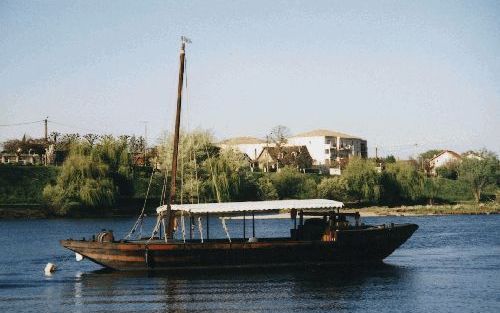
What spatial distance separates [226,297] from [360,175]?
85.5 metres

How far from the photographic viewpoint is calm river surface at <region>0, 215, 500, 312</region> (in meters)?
33.5

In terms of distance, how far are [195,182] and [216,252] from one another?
2214 inches

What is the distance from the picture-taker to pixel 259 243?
42.6 metres

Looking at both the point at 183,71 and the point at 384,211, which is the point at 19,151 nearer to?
the point at 384,211

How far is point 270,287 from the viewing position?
1496 inches

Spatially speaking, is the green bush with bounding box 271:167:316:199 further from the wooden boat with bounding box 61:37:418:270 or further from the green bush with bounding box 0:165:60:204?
the wooden boat with bounding box 61:37:418:270

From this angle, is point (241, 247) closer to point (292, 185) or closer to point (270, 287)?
→ point (270, 287)

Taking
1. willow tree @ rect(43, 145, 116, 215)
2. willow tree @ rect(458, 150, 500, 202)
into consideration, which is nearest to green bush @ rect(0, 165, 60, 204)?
willow tree @ rect(43, 145, 116, 215)

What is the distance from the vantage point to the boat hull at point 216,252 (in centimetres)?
4222

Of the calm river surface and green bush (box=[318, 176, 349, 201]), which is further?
green bush (box=[318, 176, 349, 201])

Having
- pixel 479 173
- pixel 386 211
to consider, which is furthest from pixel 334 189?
pixel 479 173

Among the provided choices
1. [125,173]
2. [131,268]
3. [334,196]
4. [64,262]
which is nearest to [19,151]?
[125,173]

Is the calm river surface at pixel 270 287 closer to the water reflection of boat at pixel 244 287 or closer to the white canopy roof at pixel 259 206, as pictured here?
the water reflection of boat at pixel 244 287

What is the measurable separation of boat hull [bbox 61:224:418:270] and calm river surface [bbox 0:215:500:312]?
2.08ft
